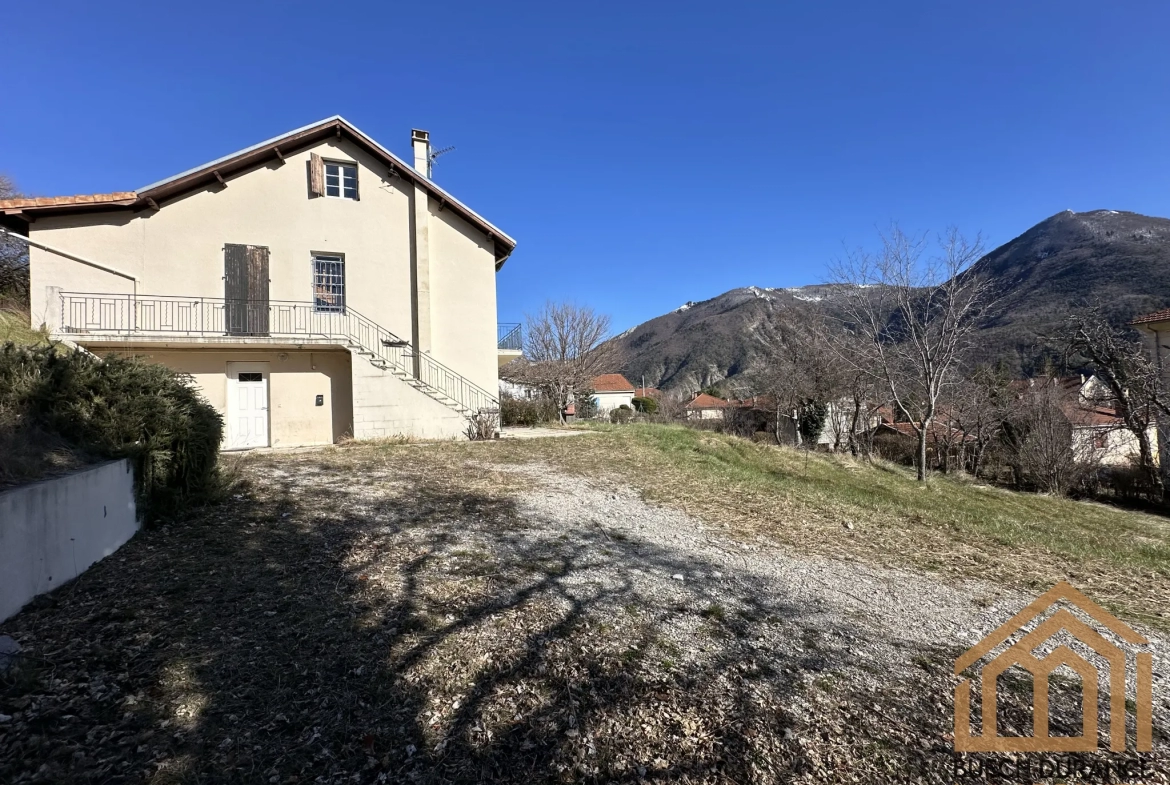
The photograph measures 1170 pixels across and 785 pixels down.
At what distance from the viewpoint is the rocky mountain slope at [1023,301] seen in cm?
3006

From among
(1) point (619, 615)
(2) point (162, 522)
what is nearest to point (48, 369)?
(2) point (162, 522)

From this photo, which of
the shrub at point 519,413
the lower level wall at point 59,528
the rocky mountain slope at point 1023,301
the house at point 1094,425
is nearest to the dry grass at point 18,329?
the lower level wall at point 59,528

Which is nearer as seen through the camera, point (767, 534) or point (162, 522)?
point (162, 522)

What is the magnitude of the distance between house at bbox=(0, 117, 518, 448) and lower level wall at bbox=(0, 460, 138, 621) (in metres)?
9.06

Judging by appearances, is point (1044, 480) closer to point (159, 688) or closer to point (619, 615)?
point (619, 615)

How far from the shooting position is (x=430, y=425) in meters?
13.8

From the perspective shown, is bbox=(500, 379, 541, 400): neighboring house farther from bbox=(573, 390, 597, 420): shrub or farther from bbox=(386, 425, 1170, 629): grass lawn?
bbox=(386, 425, 1170, 629): grass lawn

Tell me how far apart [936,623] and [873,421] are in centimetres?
2546

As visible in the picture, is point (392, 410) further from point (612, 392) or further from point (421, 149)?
point (612, 392)

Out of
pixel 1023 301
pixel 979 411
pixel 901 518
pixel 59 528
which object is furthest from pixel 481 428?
pixel 1023 301

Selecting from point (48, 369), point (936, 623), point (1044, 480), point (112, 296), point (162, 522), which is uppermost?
point (112, 296)

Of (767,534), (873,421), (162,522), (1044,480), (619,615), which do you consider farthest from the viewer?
(873,421)

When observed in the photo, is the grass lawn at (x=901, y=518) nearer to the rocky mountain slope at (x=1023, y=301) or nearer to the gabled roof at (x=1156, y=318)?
the rocky mountain slope at (x=1023, y=301)

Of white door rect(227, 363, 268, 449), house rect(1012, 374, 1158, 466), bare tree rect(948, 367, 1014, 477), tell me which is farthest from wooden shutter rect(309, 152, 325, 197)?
house rect(1012, 374, 1158, 466)
